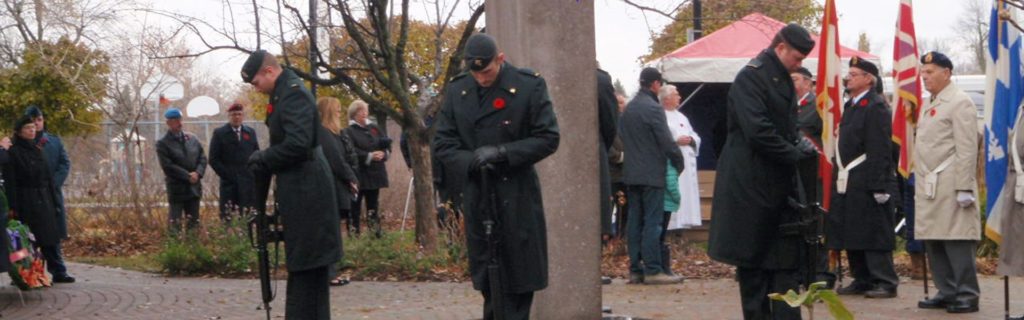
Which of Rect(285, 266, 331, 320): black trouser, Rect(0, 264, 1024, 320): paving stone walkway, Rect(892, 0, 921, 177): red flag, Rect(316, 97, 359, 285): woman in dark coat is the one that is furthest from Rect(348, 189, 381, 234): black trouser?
Rect(285, 266, 331, 320): black trouser

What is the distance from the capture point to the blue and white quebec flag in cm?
962

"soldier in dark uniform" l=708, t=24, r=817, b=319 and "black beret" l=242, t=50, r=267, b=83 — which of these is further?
"black beret" l=242, t=50, r=267, b=83

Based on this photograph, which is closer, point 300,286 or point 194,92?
point 300,286

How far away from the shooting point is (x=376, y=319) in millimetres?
10375

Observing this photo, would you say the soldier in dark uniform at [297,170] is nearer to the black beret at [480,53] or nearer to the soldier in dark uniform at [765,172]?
the black beret at [480,53]

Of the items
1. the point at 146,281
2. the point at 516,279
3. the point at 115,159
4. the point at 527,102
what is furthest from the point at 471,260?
the point at 115,159

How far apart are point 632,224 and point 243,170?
590 cm

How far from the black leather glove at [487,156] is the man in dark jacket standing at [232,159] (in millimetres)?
9954

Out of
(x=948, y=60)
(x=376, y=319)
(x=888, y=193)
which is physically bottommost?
(x=376, y=319)

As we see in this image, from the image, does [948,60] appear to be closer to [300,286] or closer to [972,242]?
[972,242]

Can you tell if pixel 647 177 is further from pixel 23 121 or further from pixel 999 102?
pixel 23 121

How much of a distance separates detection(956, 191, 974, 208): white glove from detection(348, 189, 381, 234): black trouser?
7464 mm

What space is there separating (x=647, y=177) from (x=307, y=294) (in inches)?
185

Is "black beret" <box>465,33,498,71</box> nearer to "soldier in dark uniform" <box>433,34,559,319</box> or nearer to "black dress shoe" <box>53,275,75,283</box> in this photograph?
"soldier in dark uniform" <box>433,34,559,319</box>
